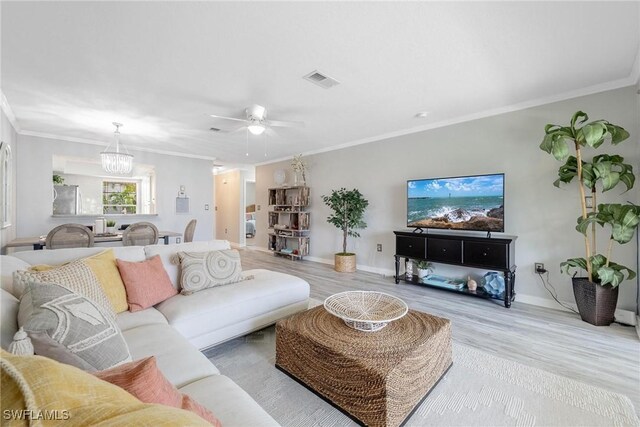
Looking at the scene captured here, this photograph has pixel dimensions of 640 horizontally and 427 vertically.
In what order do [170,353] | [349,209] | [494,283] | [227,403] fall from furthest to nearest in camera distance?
1. [349,209]
2. [494,283]
3. [170,353]
4. [227,403]

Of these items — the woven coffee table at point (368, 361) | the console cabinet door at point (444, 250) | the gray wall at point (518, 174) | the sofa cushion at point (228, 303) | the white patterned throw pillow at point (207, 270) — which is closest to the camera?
the woven coffee table at point (368, 361)

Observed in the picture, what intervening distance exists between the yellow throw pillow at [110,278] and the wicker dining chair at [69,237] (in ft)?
6.16

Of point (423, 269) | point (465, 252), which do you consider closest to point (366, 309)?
point (465, 252)

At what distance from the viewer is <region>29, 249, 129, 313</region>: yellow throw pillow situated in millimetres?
1787

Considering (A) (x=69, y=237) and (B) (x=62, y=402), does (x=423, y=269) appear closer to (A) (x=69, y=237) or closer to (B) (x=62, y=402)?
(B) (x=62, y=402)

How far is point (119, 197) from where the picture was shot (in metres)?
7.16

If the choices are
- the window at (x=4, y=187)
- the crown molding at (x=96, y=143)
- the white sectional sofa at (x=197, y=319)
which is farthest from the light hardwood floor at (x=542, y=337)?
the crown molding at (x=96, y=143)

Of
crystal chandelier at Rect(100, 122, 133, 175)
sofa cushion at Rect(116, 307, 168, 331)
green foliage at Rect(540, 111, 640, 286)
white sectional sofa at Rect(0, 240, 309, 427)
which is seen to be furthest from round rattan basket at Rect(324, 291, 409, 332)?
crystal chandelier at Rect(100, 122, 133, 175)

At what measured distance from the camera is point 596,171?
2.57 m

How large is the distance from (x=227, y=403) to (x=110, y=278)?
1369 mm

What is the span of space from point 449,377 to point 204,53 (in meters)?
3.03

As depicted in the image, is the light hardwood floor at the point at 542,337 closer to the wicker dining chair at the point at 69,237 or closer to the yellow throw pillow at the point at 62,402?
the yellow throw pillow at the point at 62,402

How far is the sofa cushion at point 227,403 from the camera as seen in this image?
3.09 ft

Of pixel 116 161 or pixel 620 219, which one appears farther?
pixel 116 161
